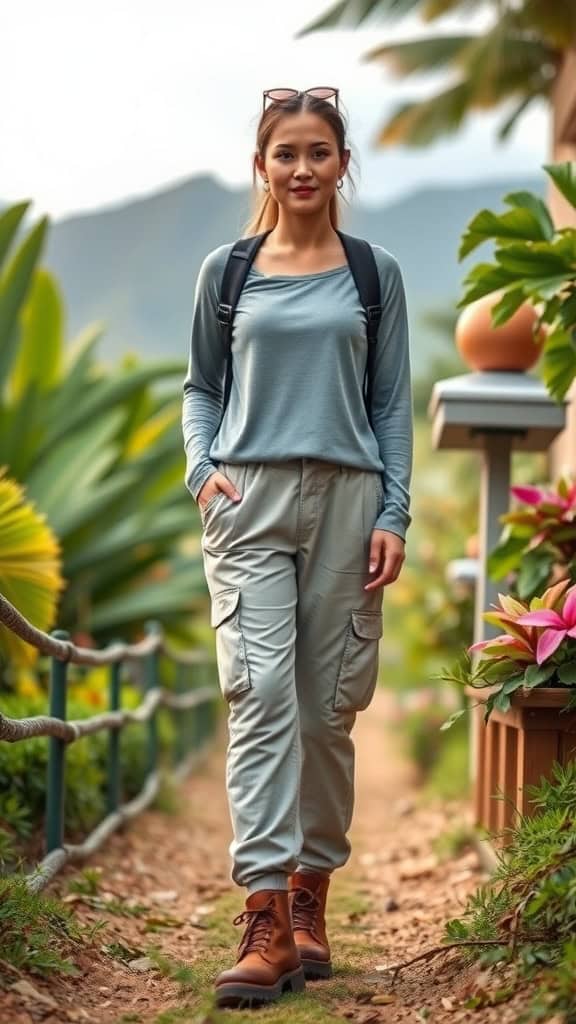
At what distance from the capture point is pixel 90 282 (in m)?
99.8

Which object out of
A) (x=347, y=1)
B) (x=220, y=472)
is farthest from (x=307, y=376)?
(x=347, y=1)

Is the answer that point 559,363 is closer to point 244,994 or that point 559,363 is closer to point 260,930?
point 260,930

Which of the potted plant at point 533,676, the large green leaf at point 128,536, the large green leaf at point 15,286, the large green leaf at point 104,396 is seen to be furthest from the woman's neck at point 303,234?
the large green leaf at point 128,536

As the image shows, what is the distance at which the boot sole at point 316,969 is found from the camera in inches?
127

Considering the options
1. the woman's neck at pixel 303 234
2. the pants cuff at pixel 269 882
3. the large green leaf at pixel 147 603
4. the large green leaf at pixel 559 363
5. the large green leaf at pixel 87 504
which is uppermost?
the woman's neck at pixel 303 234

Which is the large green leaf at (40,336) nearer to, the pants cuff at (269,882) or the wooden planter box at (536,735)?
the wooden planter box at (536,735)

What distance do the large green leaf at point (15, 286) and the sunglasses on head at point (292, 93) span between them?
14.4ft

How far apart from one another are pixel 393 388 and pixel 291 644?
2.15ft

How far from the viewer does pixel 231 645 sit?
10.2 ft

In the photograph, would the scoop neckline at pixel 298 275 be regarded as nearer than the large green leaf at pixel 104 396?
Yes

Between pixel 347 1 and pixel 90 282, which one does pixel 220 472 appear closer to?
pixel 347 1

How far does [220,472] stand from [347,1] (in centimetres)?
761

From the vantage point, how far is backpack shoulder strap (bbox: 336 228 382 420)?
128 inches

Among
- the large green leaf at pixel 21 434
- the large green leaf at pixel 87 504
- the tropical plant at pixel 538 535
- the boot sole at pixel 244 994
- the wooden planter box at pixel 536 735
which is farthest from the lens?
the large green leaf at pixel 21 434
